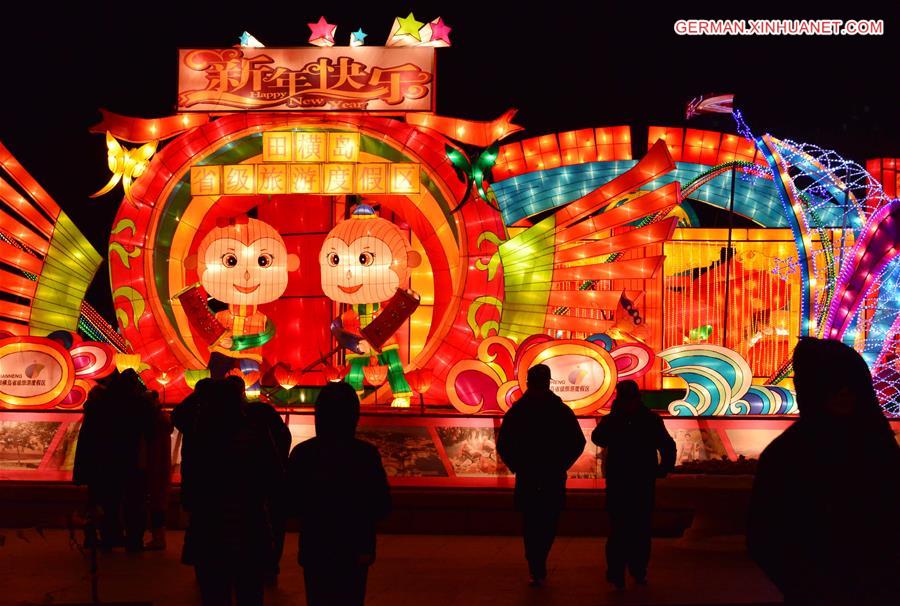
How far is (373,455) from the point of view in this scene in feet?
18.2

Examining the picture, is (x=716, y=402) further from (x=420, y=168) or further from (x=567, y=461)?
(x=567, y=461)

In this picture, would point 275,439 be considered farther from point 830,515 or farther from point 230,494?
point 830,515

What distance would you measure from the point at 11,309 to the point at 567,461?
9471 millimetres

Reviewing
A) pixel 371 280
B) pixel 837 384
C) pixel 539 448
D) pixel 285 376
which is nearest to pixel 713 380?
pixel 371 280

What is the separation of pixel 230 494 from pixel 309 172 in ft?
29.0

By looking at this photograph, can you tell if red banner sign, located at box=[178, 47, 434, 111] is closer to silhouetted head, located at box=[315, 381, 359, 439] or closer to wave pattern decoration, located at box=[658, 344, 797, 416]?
wave pattern decoration, located at box=[658, 344, 797, 416]

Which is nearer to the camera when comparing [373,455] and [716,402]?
[373,455]

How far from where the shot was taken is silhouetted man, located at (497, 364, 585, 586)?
822cm

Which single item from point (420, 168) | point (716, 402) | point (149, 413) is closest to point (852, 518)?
point (149, 413)

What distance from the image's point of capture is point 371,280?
14555 mm

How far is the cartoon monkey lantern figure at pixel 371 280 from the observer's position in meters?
14.5

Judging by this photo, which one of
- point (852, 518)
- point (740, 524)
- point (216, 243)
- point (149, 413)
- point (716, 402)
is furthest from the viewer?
point (216, 243)

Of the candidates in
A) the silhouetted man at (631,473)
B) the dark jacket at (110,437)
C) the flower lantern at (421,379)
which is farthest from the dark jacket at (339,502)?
the flower lantern at (421,379)

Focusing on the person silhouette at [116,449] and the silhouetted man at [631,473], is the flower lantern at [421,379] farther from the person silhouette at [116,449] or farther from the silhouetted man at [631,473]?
the silhouetted man at [631,473]
